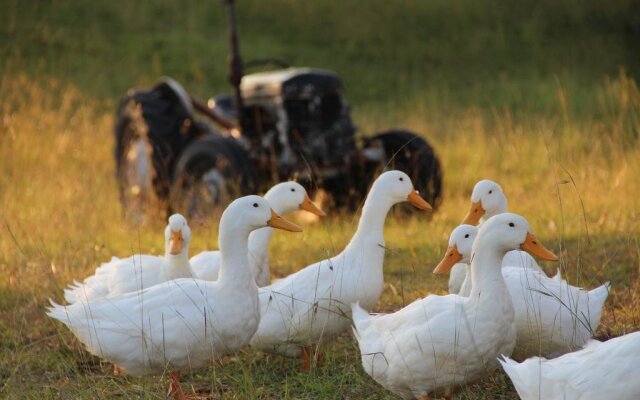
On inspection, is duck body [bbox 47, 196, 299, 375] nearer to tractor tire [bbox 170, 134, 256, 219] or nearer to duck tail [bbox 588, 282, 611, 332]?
duck tail [bbox 588, 282, 611, 332]

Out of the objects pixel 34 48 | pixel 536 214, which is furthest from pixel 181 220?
pixel 34 48

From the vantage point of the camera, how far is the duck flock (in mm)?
5012

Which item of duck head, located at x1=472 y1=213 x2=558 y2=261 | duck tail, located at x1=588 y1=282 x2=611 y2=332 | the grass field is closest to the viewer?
duck head, located at x1=472 y1=213 x2=558 y2=261

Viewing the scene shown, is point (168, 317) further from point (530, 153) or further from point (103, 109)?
point (103, 109)

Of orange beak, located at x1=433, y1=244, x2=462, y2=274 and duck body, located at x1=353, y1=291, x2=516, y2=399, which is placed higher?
orange beak, located at x1=433, y1=244, x2=462, y2=274

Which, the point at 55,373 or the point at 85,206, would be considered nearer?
the point at 55,373

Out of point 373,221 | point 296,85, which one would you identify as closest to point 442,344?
point 373,221

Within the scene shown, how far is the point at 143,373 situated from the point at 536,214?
5.07 m

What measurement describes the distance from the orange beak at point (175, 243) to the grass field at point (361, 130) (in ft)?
2.35

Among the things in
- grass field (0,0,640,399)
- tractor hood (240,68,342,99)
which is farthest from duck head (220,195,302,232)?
tractor hood (240,68,342,99)

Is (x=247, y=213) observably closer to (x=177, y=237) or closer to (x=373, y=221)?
(x=373, y=221)

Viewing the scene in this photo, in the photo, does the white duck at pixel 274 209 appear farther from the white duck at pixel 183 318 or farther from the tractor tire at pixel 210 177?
the tractor tire at pixel 210 177

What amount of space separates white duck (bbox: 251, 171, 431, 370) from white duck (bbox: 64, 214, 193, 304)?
0.63 m

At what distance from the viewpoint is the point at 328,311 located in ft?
19.8
